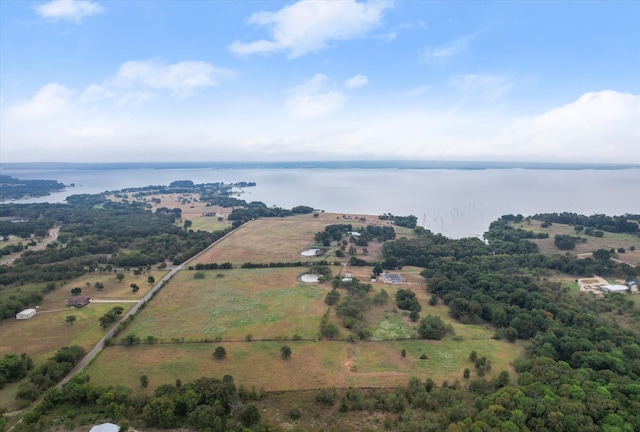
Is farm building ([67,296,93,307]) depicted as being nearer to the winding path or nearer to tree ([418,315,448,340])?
the winding path

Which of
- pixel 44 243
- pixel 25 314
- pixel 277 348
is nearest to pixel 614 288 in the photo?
pixel 277 348

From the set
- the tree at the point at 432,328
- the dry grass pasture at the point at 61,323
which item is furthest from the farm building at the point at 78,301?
the tree at the point at 432,328

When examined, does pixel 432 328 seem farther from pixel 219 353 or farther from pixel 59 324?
pixel 59 324

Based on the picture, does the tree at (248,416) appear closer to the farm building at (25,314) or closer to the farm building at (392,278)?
the farm building at (25,314)

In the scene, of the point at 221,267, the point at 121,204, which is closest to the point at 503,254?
the point at 221,267

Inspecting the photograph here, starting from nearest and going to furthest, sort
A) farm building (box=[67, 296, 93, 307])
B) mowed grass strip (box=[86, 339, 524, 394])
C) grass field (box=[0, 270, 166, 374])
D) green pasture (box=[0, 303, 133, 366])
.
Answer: mowed grass strip (box=[86, 339, 524, 394]) → green pasture (box=[0, 303, 133, 366]) → grass field (box=[0, 270, 166, 374]) → farm building (box=[67, 296, 93, 307])

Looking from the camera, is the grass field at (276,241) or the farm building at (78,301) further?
the grass field at (276,241)

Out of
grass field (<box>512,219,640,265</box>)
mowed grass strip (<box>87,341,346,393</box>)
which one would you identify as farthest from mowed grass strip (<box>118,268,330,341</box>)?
grass field (<box>512,219,640,265</box>)

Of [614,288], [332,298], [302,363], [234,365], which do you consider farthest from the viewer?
[614,288]

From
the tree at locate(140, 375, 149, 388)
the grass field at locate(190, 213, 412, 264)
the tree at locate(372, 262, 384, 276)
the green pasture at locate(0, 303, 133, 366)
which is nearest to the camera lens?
the tree at locate(140, 375, 149, 388)

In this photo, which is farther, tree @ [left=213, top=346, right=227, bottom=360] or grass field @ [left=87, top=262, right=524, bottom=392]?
tree @ [left=213, top=346, right=227, bottom=360]
